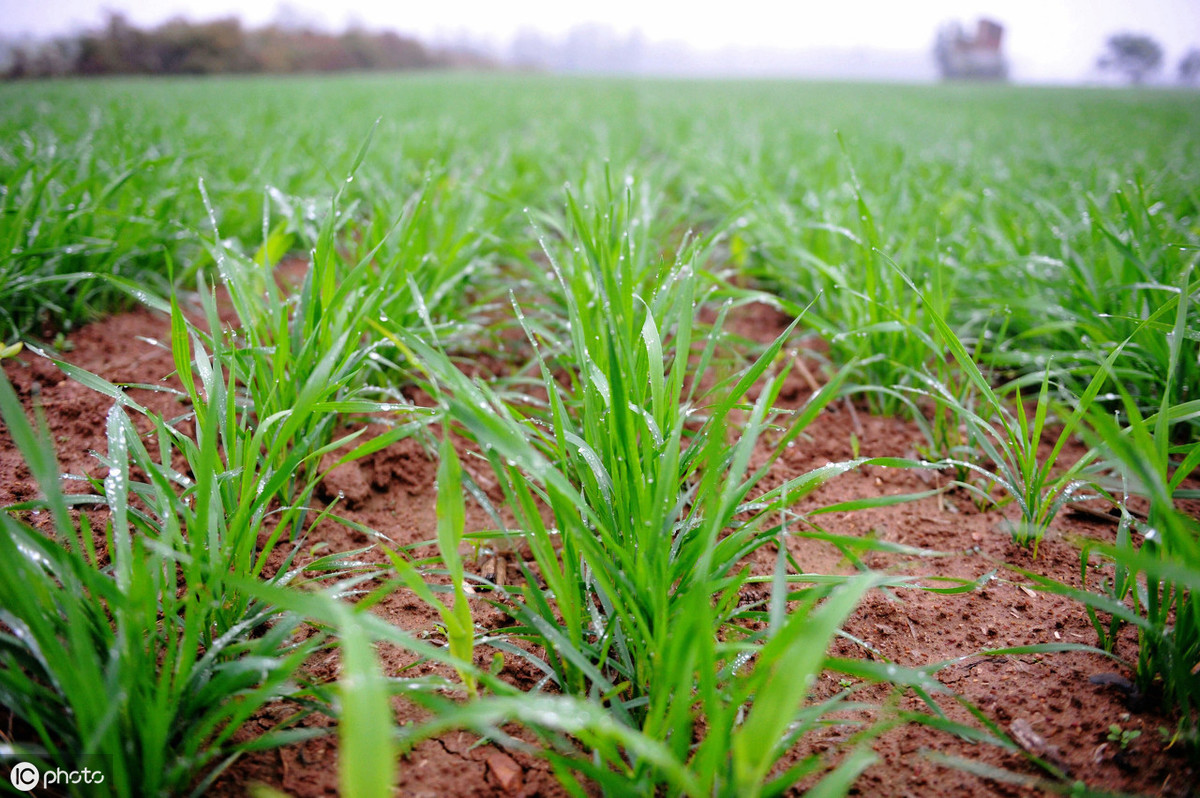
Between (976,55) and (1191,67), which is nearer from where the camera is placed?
(1191,67)

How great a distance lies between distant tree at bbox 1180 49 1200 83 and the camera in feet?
105

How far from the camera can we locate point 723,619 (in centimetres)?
80

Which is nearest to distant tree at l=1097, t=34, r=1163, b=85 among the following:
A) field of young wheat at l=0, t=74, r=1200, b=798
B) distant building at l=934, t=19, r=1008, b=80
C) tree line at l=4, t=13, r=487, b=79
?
distant building at l=934, t=19, r=1008, b=80

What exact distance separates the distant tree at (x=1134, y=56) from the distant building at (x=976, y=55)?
8.28m

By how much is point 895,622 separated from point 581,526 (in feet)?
1.96

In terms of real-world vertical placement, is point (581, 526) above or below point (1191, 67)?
below

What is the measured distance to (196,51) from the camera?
21.9 meters

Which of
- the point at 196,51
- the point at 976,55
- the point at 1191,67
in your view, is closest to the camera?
the point at 196,51

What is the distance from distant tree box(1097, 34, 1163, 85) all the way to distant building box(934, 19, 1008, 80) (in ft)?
27.2

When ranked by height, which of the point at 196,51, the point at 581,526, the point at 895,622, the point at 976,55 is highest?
the point at 976,55

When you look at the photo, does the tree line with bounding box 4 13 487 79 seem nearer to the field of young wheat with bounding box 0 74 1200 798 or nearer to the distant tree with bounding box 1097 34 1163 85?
the field of young wheat with bounding box 0 74 1200 798

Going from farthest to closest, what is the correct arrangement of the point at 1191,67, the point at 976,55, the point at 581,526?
the point at 976,55, the point at 1191,67, the point at 581,526

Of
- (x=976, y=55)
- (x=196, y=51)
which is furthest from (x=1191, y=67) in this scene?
(x=196, y=51)

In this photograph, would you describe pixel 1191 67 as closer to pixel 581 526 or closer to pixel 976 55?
pixel 976 55
